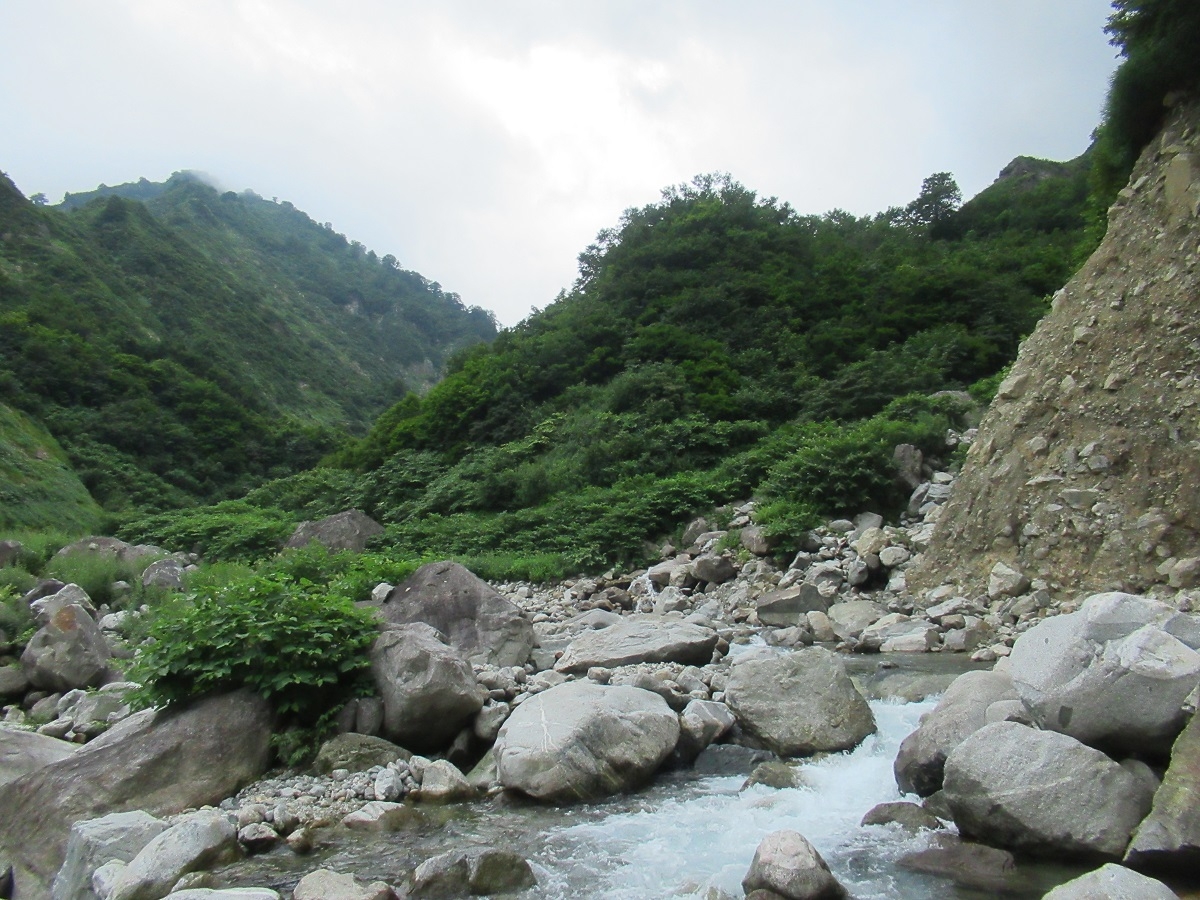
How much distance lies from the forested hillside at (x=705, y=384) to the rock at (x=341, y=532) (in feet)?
4.17

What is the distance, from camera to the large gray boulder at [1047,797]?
500cm

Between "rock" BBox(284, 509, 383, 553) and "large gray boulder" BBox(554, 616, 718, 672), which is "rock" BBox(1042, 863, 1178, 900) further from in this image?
"rock" BBox(284, 509, 383, 553)

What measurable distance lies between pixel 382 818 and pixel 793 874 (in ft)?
11.2

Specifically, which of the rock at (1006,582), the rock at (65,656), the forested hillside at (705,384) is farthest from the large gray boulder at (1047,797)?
the forested hillside at (705,384)

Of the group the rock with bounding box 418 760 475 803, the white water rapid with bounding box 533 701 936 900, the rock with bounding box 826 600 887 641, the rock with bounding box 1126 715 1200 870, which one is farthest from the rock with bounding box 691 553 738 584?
the rock with bounding box 1126 715 1200 870

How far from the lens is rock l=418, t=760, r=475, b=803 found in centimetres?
705

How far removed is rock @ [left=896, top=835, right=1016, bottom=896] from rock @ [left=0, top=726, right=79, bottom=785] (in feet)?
23.2

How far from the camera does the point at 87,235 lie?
64.9 meters

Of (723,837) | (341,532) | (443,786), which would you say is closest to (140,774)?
(443,786)

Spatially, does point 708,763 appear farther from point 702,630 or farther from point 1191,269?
point 1191,269

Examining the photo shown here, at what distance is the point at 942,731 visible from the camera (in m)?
6.38

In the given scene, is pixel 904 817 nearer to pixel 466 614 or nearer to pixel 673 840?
pixel 673 840

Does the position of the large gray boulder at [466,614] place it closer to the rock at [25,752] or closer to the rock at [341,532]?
the rock at [25,752]

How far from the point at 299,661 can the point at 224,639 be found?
0.73 meters
